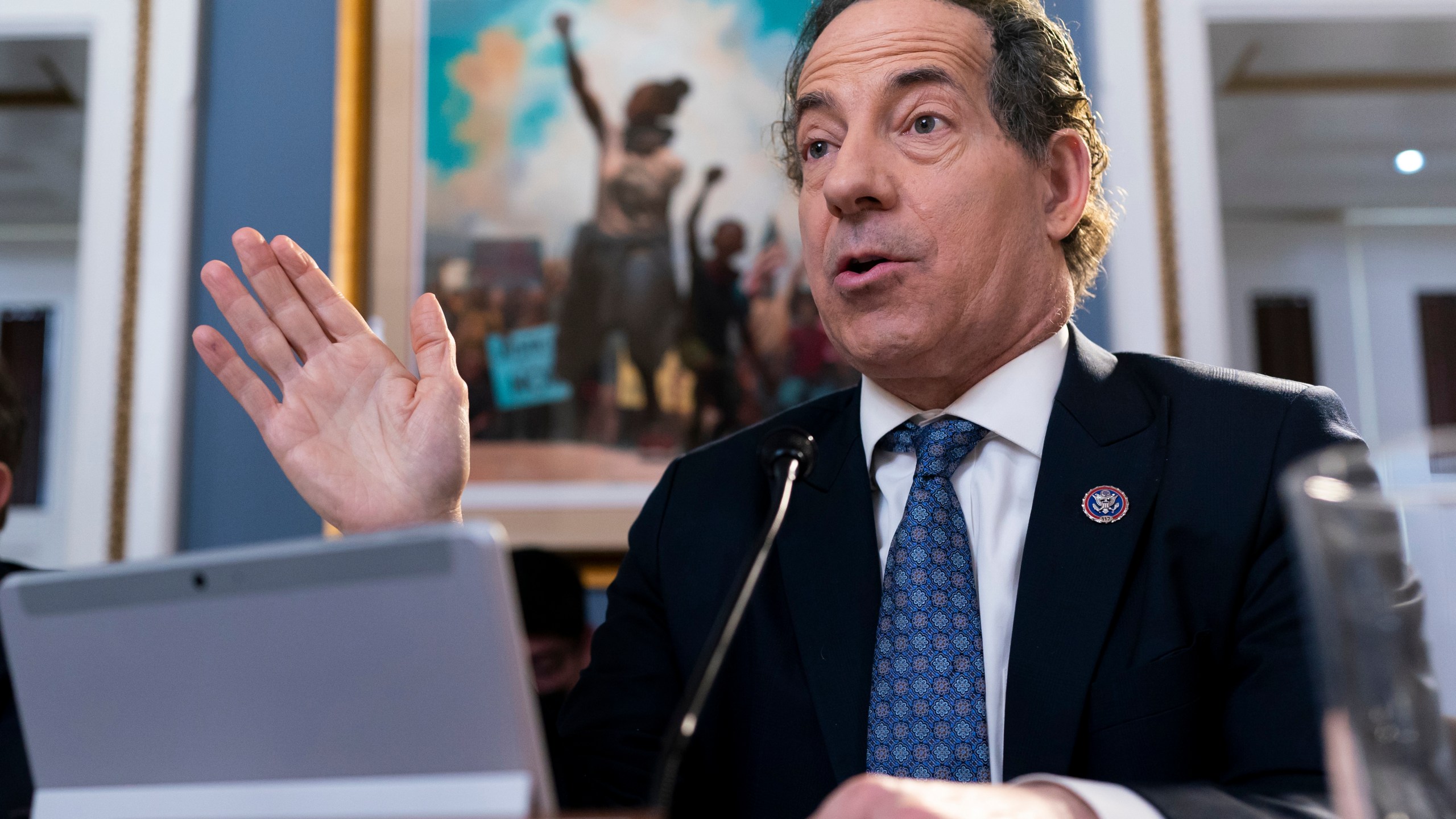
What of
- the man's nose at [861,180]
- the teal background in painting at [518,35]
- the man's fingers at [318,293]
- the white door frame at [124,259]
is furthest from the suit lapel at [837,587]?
the white door frame at [124,259]

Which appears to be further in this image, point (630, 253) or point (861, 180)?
point (630, 253)

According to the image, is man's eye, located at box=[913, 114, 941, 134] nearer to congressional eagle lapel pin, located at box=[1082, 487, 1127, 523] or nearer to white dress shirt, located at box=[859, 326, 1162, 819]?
white dress shirt, located at box=[859, 326, 1162, 819]

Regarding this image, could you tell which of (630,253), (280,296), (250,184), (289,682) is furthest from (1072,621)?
(250,184)

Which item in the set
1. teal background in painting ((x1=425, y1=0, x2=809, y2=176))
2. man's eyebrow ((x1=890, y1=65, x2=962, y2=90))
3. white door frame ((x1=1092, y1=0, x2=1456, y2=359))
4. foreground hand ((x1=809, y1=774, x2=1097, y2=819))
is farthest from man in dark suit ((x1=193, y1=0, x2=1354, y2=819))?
teal background in painting ((x1=425, y1=0, x2=809, y2=176))

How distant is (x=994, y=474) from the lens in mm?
1314

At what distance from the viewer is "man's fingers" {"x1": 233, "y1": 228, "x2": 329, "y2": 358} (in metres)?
1.26

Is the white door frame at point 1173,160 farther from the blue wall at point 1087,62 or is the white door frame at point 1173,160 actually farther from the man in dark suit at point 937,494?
the man in dark suit at point 937,494

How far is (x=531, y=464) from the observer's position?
2.38 m

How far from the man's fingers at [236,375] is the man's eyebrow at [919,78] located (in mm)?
794

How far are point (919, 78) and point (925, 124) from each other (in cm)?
5

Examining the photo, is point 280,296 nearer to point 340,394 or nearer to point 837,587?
point 340,394

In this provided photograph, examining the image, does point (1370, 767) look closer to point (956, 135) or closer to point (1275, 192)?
point (956, 135)

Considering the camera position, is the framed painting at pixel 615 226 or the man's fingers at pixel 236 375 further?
the framed painting at pixel 615 226

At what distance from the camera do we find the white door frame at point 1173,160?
233cm
